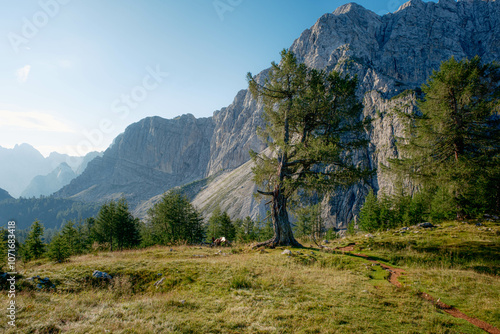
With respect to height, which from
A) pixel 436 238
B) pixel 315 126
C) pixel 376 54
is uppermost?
pixel 376 54

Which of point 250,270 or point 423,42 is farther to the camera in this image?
point 423,42

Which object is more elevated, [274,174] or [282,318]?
[274,174]

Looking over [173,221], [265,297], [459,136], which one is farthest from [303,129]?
[173,221]

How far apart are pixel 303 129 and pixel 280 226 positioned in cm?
842

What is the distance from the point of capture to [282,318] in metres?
5.44

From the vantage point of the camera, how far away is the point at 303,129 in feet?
61.0

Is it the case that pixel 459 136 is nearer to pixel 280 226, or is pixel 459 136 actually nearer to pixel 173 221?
pixel 280 226

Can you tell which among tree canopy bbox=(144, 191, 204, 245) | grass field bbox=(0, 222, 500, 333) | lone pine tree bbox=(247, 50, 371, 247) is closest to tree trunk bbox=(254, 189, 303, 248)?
lone pine tree bbox=(247, 50, 371, 247)

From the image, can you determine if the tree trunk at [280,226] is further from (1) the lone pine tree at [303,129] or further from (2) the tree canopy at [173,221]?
(2) the tree canopy at [173,221]

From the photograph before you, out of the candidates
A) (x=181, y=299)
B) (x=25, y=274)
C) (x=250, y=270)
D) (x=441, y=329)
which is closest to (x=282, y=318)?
(x=181, y=299)

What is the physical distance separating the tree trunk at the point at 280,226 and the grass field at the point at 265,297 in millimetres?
4919

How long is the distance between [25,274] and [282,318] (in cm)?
1085

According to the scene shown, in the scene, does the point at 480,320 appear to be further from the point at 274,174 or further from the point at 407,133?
the point at 407,133

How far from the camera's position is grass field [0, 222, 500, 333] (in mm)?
5023
